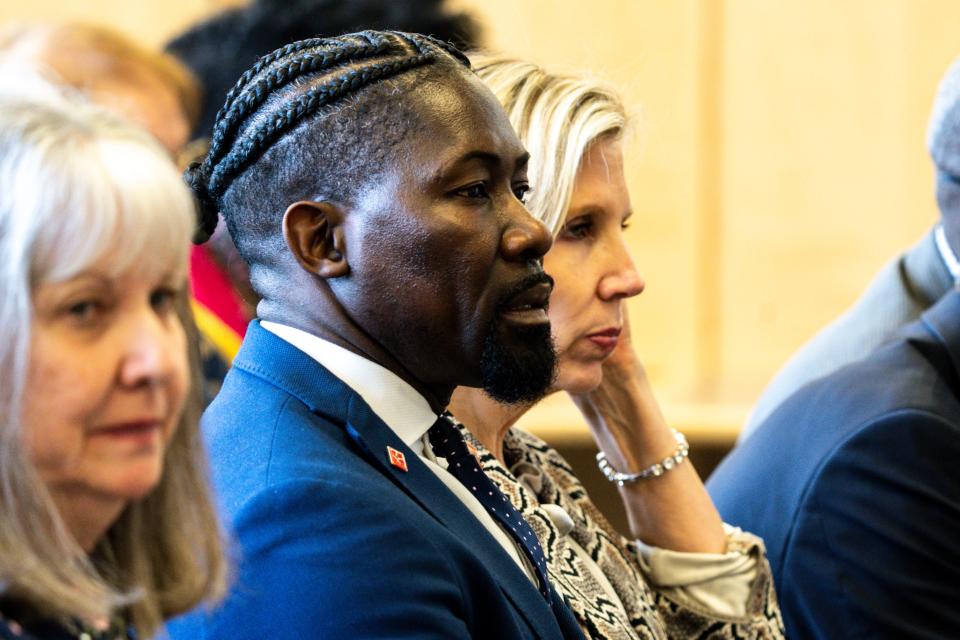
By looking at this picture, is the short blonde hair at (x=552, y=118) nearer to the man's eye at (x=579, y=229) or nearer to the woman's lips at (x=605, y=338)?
the man's eye at (x=579, y=229)

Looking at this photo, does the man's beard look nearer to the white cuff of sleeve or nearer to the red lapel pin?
the red lapel pin

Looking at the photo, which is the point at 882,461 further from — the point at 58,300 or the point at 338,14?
the point at 338,14

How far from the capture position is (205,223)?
147 cm

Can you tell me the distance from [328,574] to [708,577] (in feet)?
2.78

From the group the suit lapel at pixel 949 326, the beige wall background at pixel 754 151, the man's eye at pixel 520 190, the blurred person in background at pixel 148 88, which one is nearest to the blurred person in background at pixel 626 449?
the man's eye at pixel 520 190

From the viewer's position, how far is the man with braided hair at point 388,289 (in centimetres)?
127

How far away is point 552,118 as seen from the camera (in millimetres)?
1750

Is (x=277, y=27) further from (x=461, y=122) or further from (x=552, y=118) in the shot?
(x=461, y=122)

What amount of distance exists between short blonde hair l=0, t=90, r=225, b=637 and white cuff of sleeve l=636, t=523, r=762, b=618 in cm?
102

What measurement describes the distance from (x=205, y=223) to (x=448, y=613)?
522 millimetres

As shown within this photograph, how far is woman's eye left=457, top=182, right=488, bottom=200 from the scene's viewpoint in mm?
1359

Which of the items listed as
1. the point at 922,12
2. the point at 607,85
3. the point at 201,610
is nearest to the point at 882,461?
the point at 607,85

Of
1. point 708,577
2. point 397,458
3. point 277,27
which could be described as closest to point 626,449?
point 708,577

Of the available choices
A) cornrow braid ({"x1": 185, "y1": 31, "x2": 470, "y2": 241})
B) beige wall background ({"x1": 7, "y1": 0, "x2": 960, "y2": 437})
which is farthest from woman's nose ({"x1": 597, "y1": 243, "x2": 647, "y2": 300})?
beige wall background ({"x1": 7, "y1": 0, "x2": 960, "y2": 437})
